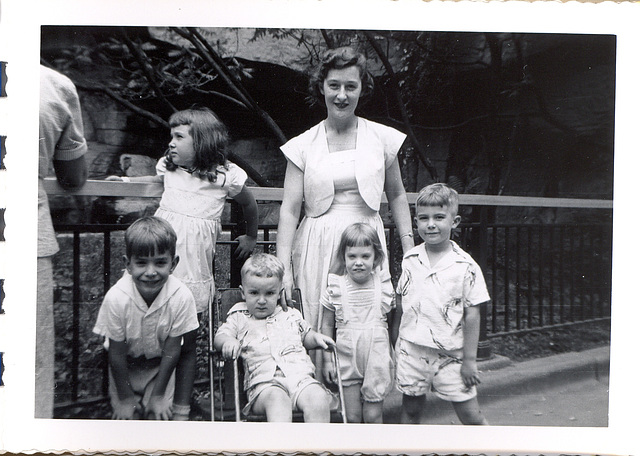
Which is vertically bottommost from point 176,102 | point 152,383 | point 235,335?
point 152,383

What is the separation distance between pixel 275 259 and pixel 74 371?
3.63 ft

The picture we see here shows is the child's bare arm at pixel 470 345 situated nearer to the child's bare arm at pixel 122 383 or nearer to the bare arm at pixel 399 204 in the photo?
the bare arm at pixel 399 204

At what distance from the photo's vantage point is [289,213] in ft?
10.8

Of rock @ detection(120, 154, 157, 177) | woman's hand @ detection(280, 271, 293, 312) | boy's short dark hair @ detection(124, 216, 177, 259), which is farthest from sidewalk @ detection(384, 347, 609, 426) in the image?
rock @ detection(120, 154, 157, 177)

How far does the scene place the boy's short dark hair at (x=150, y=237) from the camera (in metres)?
3.25

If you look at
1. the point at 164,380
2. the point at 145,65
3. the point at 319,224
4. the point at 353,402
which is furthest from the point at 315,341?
the point at 145,65

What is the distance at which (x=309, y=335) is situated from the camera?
332cm

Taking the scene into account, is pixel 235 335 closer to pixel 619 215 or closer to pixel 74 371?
pixel 74 371

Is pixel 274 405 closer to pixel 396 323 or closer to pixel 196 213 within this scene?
pixel 396 323

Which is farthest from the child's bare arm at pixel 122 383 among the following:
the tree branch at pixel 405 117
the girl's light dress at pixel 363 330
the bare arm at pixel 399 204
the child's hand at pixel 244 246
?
the tree branch at pixel 405 117

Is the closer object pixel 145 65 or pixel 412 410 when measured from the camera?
pixel 145 65

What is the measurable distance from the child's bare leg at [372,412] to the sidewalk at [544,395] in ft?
0.12

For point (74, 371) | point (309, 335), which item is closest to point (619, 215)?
point (309, 335)

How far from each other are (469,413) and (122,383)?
5.50ft
